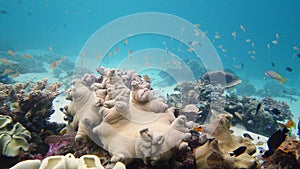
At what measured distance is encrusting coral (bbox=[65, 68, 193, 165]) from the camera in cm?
193

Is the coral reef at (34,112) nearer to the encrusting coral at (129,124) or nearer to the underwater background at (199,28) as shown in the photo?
the encrusting coral at (129,124)

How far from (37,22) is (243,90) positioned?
105 meters

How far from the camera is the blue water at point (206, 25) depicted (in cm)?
5846

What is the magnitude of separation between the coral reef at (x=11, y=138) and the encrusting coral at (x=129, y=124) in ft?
2.37

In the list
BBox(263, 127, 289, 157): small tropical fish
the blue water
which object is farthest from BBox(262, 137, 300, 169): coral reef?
the blue water

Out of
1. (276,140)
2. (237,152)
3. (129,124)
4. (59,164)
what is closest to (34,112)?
(129,124)

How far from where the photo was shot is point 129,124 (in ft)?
7.45

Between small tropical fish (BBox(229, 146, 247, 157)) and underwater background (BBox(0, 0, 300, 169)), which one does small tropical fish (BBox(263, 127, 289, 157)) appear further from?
underwater background (BBox(0, 0, 300, 169))

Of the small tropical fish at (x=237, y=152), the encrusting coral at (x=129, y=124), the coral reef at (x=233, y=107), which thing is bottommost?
the coral reef at (x=233, y=107)

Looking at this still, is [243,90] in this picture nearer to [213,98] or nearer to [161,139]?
[213,98]

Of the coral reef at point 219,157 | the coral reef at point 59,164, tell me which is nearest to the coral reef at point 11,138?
A: the coral reef at point 59,164

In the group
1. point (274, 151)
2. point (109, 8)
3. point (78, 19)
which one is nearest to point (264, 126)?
point (274, 151)

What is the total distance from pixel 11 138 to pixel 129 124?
1490 millimetres

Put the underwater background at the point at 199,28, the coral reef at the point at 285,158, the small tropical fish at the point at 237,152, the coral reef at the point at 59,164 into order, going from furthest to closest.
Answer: the underwater background at the point at 199,28
the coral reef at the point at 285,158
the small tropical fish at the point at 237,152
the coral reef at the point at 59,164
